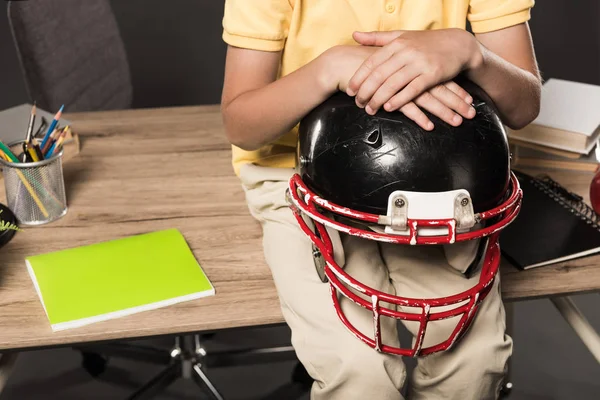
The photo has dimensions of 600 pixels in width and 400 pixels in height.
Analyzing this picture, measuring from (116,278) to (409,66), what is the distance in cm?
55

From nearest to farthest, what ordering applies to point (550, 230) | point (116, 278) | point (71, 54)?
point (116, 278) → point (550, 230) → point (71, 54)

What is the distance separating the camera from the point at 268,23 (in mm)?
1243

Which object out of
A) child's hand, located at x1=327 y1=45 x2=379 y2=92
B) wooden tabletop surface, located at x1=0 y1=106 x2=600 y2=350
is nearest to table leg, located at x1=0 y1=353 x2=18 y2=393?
wooden tabletop surface, located at x1=0 y1=106 x2=600 y2=350

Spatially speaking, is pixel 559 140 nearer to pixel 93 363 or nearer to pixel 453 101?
pixel 453 101

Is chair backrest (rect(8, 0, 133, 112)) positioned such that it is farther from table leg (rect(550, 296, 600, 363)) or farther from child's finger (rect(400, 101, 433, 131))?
table leg (rect(550, 296, 600, 363))

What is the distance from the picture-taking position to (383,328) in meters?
1.14

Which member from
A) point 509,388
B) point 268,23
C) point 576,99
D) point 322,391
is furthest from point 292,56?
point 509,388

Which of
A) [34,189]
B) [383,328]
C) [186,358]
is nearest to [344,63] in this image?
[383,328]

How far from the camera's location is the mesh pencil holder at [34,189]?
1.34m

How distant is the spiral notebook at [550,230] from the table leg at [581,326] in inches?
4.4

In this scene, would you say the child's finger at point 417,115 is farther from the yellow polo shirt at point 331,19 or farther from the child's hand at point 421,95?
the yellow polo shirt at point 331,19

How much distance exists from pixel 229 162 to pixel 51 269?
48cm

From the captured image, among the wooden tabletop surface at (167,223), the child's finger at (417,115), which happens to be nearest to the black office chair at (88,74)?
the wooden tabletop surface at (167,223)

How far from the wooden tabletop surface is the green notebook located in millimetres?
16
